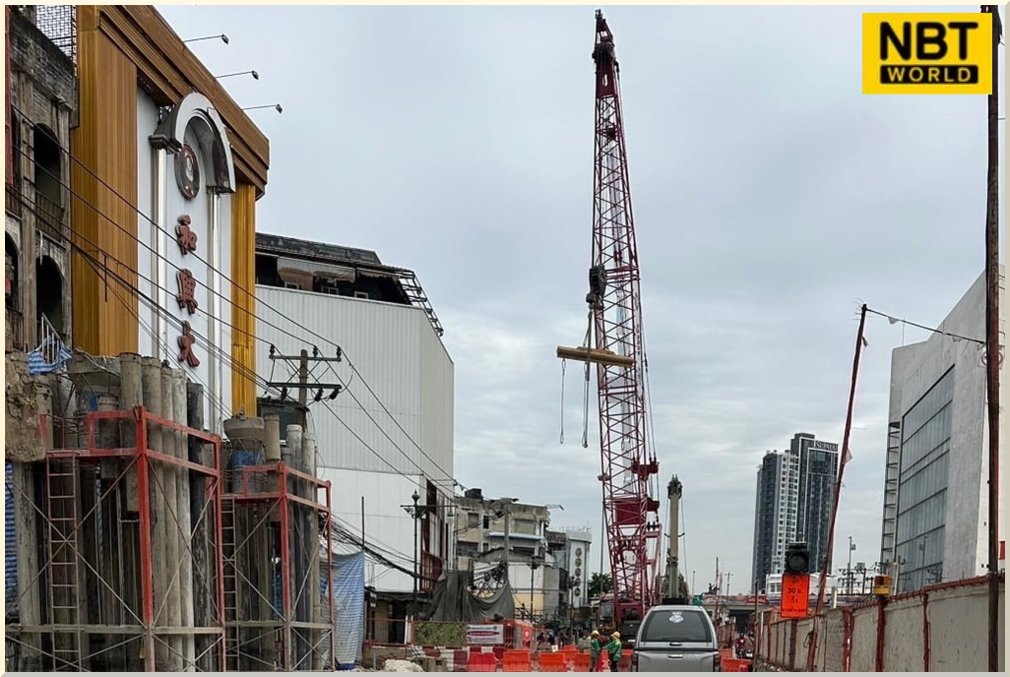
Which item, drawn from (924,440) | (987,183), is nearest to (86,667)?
(987,183)

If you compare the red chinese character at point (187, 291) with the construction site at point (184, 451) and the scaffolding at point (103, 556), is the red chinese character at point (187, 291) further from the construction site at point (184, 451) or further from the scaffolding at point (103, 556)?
the scaffolding at point (103, 556)

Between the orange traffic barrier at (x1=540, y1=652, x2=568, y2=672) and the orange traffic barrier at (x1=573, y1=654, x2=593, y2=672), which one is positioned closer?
the orange traffic barrier at (x1=540, y1=652, x2=568, y2=672)

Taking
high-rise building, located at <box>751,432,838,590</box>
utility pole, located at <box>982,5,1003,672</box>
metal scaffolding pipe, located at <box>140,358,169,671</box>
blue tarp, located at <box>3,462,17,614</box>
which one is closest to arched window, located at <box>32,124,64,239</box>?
metal scaffolding pipe, located at <box>140,358,169,671</box>

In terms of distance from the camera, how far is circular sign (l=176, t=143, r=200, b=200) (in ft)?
102

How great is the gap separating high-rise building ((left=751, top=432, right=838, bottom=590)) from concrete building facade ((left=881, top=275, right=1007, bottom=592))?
320 feet

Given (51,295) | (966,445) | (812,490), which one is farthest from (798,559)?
(812,490)

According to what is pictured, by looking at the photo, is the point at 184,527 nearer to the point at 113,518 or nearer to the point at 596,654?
the point at 113,518

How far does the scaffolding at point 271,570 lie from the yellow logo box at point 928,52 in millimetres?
14824

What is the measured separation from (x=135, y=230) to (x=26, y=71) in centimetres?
463

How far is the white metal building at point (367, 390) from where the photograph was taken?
73.1m

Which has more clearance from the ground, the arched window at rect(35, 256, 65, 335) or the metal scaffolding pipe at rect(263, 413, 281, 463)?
the arched window at rect(35, 256, 65, 335)

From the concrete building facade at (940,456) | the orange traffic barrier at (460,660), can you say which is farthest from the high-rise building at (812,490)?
the orange traffic barrier at (460,660)

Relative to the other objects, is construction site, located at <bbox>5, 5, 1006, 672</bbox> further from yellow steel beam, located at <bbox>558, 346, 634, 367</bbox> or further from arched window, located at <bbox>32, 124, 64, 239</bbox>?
yellow steel beam, located at <bbox>558, 346, 634, 367</bbox>

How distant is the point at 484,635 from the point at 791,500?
14229 centimetres
